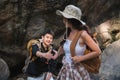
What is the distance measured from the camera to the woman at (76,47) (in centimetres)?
406

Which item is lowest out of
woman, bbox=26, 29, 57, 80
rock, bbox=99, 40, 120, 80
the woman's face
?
rock, bbox=99, 40, 120, 80

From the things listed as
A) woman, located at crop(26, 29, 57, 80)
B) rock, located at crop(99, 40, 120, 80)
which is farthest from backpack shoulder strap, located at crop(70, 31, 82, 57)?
rock, located at crop(99, 40, 120, 80)

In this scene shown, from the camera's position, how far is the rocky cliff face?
29.1ft

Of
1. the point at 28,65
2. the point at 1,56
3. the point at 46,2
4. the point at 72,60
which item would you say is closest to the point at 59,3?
the point at 46,2

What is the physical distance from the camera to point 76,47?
4.12m

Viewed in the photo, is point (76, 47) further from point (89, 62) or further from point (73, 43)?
point (89, 62)

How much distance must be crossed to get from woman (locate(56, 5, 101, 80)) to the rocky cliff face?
4623 mm

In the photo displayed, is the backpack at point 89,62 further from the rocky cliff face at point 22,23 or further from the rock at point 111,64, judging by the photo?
the rocky cliff face at point 22,23

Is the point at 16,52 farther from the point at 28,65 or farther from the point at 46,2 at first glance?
the point at 28,65

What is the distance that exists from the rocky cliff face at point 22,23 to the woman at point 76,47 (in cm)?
462

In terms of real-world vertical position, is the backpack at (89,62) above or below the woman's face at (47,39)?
above

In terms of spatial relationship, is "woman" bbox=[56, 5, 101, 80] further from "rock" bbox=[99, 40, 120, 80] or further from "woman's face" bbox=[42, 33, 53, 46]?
"rock" bbox=[99, 40, 120, 80]

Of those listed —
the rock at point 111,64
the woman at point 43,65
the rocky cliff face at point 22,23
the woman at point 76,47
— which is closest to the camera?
the woman at point 76,47

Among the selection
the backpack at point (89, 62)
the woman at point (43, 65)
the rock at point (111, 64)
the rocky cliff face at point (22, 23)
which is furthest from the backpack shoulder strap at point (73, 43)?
the rocky cliff face at point (22, 23)
